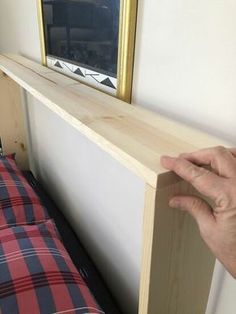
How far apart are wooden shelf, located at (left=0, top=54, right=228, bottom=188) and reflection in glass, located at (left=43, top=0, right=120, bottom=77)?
9 cm

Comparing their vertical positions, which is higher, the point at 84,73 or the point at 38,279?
the point at 84,73

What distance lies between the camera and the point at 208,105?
530 millimetres

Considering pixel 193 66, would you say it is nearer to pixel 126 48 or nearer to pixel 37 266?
pixel 126 48

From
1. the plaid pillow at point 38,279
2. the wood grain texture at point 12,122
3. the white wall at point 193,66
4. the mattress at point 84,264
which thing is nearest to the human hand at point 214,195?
the white wall at point 193,66

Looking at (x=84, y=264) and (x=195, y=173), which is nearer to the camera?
(x=195, y=173)

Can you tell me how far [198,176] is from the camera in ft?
1.24

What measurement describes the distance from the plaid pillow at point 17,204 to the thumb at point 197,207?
33.0 inches

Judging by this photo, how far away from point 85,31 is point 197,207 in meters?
0.63

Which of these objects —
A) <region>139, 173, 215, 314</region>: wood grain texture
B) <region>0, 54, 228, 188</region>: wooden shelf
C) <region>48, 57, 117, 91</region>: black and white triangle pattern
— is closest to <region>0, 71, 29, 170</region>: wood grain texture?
<region>48, 57, 117, 91</region>: black and white triangle pattern

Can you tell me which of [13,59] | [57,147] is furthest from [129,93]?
[13,59]

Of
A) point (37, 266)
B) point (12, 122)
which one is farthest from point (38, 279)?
point (12, 122)

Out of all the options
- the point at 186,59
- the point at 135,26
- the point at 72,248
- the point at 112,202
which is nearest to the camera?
the point at 186,59

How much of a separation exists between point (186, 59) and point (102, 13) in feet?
1.00

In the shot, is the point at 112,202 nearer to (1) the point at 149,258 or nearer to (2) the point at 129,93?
(2) the point at 129,93
